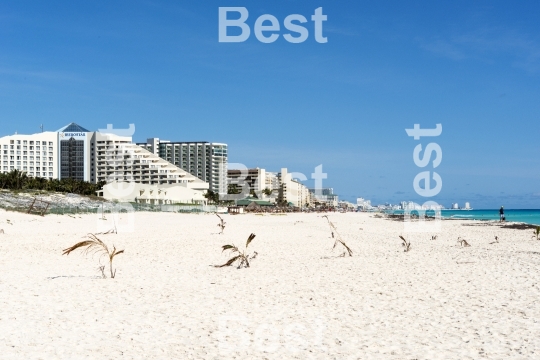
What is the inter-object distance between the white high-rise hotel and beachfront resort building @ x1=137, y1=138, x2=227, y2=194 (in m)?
21.7

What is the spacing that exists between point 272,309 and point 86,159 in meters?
121

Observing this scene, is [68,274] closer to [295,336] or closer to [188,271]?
[188,271]

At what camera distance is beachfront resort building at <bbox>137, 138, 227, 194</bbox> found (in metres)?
146

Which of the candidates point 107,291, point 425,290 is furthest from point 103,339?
point 425,290

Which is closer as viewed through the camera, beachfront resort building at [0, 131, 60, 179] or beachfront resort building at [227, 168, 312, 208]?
beachfront resort building at [0, 131, 60, 179]

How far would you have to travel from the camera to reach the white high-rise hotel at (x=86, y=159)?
10500 cm

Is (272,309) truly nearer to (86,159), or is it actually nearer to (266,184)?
(86,159)

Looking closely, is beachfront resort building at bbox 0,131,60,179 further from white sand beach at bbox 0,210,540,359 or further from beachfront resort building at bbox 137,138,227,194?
white sand beach at bbox 0,210,540,359

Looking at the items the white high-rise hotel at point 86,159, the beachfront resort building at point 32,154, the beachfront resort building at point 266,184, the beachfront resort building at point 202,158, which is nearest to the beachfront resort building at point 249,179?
the beachfront resort building at point 266,184

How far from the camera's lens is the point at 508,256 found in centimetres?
1304

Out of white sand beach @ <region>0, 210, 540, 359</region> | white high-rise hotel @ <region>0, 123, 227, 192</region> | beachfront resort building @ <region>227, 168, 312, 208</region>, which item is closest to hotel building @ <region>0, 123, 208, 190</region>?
white high-rise hotel @ <region>0, 123, 227, 192</region>

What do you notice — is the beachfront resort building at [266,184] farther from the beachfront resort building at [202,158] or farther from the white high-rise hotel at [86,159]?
the white high-rise hotel at [86,159]

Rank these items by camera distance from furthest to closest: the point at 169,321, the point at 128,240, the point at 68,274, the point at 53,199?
1. the point at 53,199
2. the point at 128,240
3. the point at 68,274
4. the point at 169,321

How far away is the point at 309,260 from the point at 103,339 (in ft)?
24.3
